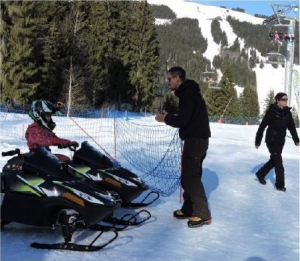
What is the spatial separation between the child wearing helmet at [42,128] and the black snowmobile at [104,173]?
0.33 metres

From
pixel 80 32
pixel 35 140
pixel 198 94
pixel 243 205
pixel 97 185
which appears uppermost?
pixel 80 32

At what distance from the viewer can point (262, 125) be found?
8594mm

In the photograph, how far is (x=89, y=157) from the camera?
5.64m

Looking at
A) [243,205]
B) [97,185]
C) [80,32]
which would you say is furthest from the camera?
[80,32]

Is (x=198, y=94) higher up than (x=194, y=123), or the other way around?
(x=198, y=94)

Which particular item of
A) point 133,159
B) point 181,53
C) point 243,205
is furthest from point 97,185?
point 181,53

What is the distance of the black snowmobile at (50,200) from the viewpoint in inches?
172

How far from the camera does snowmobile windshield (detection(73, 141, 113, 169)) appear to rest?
5.62 m

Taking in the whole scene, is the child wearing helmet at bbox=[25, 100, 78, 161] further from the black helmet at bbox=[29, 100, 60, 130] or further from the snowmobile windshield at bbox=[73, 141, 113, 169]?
the snowmobile windshield at bbox=[73, 141, 113, 169]

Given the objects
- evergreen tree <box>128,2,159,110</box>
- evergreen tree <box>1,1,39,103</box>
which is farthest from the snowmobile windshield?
evergreen tree <box>128,2,159,110</box>

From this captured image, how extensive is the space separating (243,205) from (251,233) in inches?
61.1

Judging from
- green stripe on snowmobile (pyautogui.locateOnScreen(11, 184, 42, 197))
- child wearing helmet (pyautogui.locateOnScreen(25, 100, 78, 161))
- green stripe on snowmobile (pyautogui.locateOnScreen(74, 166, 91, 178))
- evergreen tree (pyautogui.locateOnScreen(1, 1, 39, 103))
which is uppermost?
evergreen tree (pyautogui.locateOnScreen(1, 1, 39, 103))

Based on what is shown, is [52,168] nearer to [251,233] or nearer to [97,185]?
[97,185]

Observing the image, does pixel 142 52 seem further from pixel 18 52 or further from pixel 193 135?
pixel 193 135
